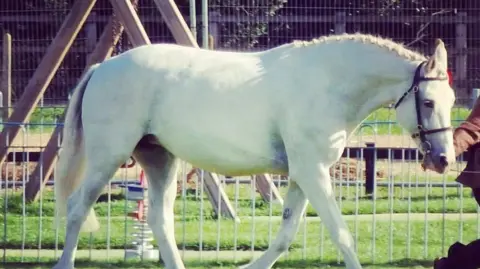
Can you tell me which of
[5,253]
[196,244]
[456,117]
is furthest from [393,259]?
[456,117]

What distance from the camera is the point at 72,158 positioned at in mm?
8039

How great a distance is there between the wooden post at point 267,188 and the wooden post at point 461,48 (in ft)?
12.1

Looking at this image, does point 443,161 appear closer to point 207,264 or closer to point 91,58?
point 207,264

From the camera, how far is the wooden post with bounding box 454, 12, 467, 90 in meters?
13.6

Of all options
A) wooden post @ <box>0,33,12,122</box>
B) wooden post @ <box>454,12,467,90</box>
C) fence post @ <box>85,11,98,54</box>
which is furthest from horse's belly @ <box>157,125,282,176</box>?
fence post @ <box>85,11,98,54</box>

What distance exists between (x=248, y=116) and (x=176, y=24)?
124 inches

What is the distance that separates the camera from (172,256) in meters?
7.99

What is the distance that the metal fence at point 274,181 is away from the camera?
954cm

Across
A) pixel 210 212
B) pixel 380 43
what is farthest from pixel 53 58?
pixel 380 43

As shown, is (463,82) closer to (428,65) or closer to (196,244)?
(196,244)

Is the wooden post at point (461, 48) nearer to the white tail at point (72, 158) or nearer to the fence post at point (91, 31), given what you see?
the fence post at point (91, 31)

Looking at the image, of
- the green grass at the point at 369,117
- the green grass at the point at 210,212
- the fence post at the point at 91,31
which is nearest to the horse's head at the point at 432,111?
the green grass at the point at 210,212

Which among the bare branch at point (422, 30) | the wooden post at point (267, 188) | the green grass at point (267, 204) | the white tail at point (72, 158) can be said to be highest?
the bare branch at point (422, 30)

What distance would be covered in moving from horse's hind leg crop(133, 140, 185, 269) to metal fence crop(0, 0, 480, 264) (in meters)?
1.11
